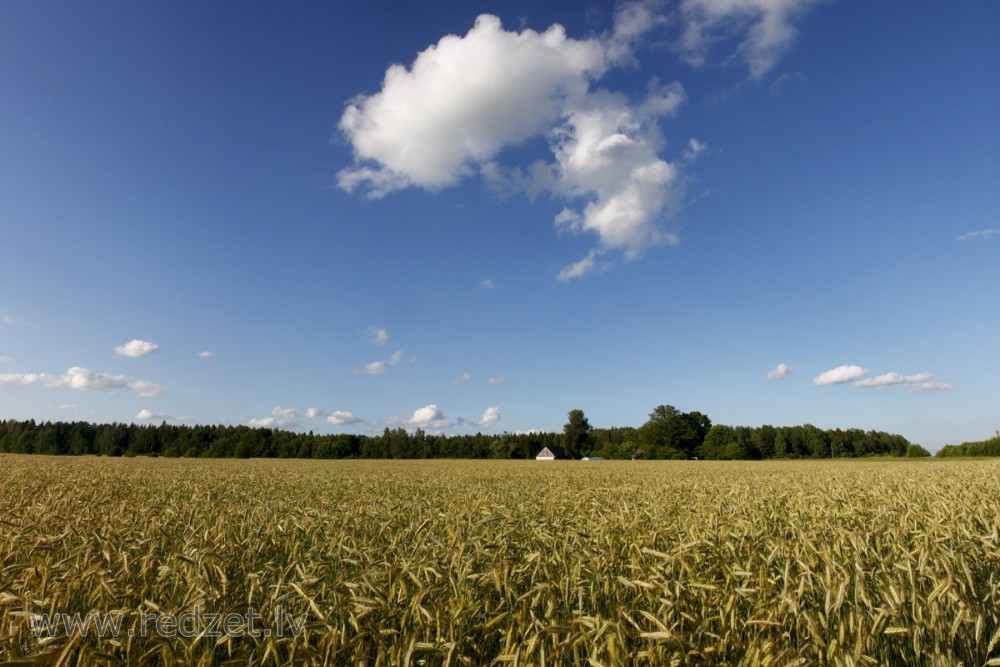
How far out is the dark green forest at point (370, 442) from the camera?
102688 mm

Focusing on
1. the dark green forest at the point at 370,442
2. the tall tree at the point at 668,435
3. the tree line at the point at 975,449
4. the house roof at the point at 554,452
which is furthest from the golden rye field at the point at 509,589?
the house roof at the point at 554,452

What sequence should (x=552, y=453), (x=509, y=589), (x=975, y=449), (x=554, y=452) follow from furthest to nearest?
(x=554, y=452) → (x=552, y=453) → (x=975, y=449) → (x=509, y=589)

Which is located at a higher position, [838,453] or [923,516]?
[923,516]

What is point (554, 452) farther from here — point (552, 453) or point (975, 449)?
point (975, 449)

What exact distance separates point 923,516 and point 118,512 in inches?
412

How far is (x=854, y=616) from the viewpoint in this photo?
305 centimetres

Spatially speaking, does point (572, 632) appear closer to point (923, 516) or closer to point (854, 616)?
point (854, 616)

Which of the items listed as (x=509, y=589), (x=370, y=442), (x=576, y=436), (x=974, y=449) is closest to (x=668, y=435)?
(x=576, y=436)

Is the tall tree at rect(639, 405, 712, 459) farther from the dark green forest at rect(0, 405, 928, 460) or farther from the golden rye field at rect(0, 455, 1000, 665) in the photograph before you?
the golden rye field at rect(0, 455, 1000, 665)

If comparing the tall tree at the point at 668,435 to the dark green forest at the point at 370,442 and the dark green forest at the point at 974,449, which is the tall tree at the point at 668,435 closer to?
the dark green forest at the point at 370,442

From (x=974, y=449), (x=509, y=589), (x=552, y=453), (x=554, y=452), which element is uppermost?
(x=509, y=589)

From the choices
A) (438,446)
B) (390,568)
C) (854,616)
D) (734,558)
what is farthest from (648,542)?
(438,446)

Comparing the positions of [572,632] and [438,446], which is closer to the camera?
[572,632]

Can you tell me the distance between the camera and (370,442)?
111 metres
